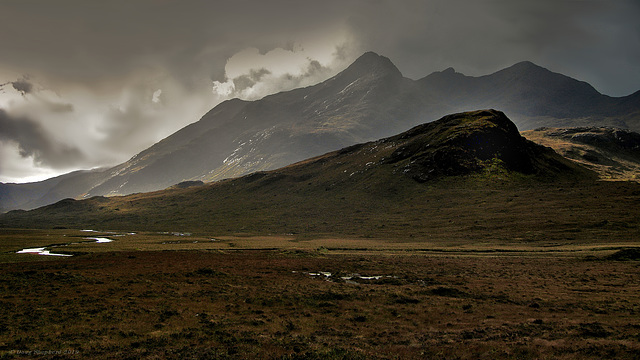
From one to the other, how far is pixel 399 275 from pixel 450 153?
167281mm

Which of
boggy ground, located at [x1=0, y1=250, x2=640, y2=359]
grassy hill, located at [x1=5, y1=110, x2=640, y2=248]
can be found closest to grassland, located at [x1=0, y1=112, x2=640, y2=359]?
boggy ground, located at [x1=0, y1=250, x2=640, y2=359]

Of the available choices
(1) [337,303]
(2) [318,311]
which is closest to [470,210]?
(1) [337,303]

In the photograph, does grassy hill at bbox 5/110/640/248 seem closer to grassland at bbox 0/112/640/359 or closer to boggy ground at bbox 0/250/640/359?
grassland at bbox 0/112/640/359

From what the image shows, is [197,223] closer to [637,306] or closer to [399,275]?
[399,275]

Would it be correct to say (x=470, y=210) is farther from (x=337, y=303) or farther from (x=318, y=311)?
(x=318, y=311)

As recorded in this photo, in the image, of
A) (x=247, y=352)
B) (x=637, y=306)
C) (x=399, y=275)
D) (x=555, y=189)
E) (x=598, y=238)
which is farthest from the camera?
(x=555, y=189)

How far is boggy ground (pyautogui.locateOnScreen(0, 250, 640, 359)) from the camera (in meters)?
22.1

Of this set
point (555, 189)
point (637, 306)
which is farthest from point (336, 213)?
point (637, 306)

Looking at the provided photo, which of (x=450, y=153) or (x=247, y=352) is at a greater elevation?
(x=450, y=153)

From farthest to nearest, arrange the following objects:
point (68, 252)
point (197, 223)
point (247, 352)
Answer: point (197, 223) → point (68, 252) → point (247, 352)

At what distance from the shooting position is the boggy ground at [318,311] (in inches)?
870

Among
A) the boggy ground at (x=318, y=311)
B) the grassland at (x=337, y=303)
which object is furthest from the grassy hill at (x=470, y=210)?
the boggy ground at (x=318, y=311)

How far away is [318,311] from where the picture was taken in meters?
32.8

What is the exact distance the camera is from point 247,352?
22078 millimetres
